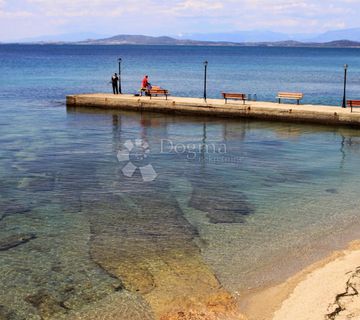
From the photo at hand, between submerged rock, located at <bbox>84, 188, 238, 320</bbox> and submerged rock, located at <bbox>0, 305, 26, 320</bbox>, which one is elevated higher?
submerged rock, located at <bbox>84, 188, 238, 320</bbox>

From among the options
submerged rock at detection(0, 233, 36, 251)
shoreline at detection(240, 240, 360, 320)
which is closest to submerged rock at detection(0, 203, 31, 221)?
submerged rock at detection(0, 233, 36, 251)

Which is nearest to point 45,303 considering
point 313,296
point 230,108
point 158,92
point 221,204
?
point 313,296

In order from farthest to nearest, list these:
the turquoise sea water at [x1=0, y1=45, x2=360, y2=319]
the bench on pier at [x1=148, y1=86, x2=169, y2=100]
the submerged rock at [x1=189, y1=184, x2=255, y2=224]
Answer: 1. the bench on pier at [x1=148, y1=86, x2=169, y2=100]
2. the submerged rock at [x1=189, y1=184, x2=255, y2=224]
3. the turquoise sea water at [x1=0, y1=45, x2=360, y2=319]

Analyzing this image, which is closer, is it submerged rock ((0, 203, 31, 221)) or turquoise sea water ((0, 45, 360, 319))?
turquoise sea water ((0, 45, 360, 319))

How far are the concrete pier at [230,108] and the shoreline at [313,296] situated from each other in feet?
68.5

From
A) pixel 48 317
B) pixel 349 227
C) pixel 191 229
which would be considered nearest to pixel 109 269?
pixel 48 317

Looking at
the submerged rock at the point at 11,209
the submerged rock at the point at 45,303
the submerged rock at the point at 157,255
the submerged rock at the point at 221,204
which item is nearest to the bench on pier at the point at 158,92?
the submerged rock at the point at 221,204

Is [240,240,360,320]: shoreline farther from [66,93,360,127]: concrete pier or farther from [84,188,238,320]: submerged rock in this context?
[66,93,360,127]: concrete pier

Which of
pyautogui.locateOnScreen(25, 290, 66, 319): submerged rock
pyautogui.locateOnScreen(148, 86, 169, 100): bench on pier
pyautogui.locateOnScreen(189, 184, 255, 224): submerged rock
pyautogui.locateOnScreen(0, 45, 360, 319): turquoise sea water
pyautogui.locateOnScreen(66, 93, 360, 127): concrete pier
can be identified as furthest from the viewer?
pyautogui.locateOnScreen(148, 86, 169, 100): bench on pier
